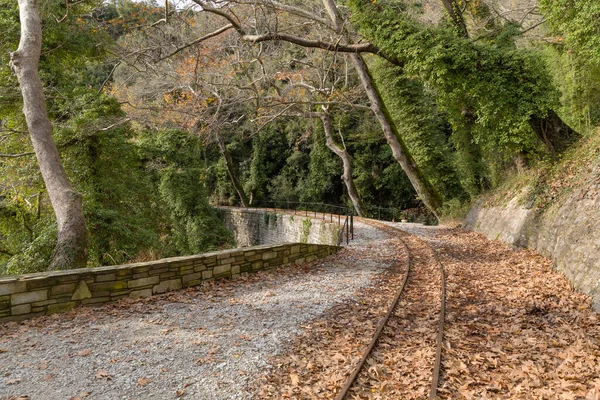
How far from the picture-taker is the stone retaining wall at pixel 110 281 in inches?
201

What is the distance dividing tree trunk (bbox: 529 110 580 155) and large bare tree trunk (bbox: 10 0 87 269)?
1199 centimetres

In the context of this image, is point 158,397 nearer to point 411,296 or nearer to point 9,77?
point 411,296

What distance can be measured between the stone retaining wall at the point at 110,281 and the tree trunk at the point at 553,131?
899cm

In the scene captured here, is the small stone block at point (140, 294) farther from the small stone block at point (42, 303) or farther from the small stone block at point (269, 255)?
the small stone block at point (269, 255)

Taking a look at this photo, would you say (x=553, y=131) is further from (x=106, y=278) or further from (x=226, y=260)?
(x=106, y=278)

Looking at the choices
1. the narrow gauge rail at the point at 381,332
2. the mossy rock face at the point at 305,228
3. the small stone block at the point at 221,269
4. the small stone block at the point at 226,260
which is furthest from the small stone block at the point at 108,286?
the mossy rock face at the point at 305,228

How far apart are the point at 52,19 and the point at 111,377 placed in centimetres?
1035

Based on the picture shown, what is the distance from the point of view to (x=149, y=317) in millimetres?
5395

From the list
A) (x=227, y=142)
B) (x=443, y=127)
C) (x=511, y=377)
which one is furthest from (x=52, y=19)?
(x=227, y=142)

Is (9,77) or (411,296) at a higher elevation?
(9,77)

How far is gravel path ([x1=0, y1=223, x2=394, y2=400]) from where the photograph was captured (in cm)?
364

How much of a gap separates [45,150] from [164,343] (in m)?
5.18

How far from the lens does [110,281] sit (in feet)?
19.3

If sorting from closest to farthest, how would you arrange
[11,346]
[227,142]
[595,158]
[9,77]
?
1. [11,346]
2. [595,158]
3. [9,77]
4. [227,142]
